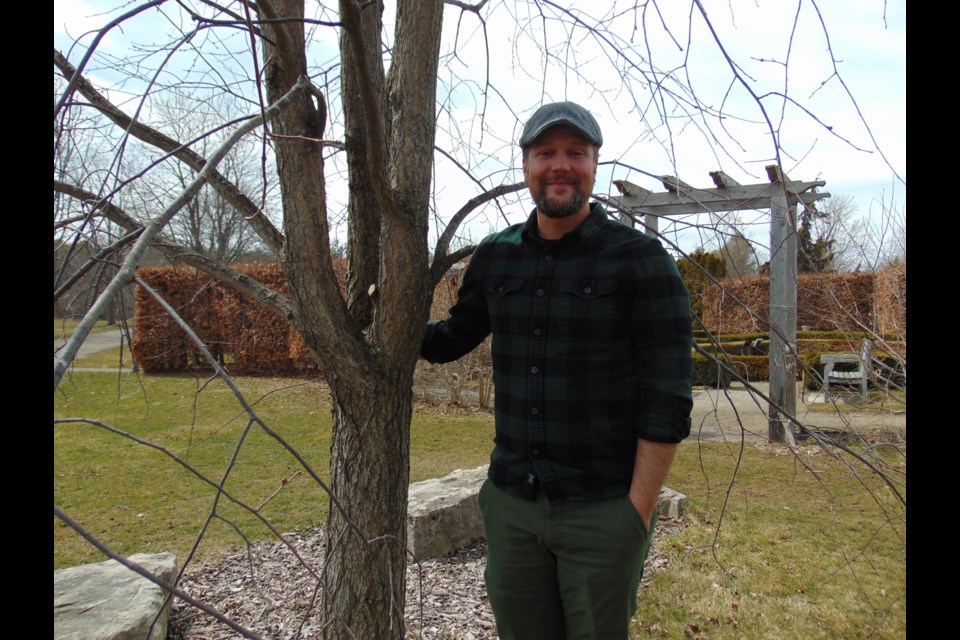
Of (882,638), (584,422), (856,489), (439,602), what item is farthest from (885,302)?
(584,422)

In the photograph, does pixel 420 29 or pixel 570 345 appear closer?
pixel 570 345

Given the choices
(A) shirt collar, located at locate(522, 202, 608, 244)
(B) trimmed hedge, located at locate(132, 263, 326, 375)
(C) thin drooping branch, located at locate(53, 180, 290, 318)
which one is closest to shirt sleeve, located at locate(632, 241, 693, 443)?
(A) shirt collar, located at locate(522, 202, 608, 244)

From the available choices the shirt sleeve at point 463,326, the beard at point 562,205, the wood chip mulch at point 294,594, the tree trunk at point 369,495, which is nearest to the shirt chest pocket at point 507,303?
the shirt sleeve at point 463,326

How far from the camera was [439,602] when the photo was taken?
3.46 metres

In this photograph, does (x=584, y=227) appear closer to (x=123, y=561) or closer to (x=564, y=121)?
(x=564, y=121)

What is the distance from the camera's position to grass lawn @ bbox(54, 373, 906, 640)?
3271 millimetres

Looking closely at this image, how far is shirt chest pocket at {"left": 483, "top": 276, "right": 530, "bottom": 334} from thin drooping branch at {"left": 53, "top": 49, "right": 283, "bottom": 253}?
70cm

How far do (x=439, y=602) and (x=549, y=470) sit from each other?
78.7 inches

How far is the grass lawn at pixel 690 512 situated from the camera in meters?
3.27

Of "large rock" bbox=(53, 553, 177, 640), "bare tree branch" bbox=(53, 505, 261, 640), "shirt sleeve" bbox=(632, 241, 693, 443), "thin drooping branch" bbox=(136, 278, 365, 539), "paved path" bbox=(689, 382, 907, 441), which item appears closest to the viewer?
"bare tree branch" bbox=(53, 505, 261, 640)

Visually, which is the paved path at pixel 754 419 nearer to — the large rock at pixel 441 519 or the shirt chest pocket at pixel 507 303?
the large rock at pixel 441 519

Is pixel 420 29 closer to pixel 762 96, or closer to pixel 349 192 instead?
pixel 349 192

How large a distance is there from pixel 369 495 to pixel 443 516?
223 cm

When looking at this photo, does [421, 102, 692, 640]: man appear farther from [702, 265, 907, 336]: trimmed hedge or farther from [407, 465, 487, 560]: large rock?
[407, 465, 487, 560]: large rock
